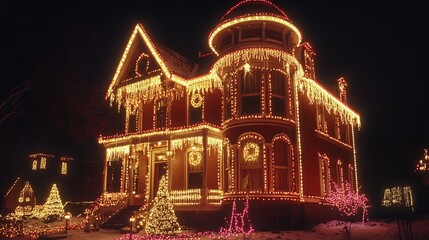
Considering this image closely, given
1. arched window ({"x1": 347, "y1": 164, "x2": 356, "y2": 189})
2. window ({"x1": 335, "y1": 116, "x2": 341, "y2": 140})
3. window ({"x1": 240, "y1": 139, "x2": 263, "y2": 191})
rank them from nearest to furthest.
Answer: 1. window ({"x1": 240, "y1": 139, "x2": 263, "y2": 191})
2. window ({"x1": 335, "y1": 116, "x2": 341, "y2": 140})
3. arched window ({"x1": 347, "y1": 164, "x2": 356, "y2": 189})

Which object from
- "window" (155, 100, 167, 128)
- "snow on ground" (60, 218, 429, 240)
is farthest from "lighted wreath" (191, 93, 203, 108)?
"snow on ground" (60, 218, 429, 240)

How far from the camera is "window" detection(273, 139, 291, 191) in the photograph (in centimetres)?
A: 1728

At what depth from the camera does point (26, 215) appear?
28.9m

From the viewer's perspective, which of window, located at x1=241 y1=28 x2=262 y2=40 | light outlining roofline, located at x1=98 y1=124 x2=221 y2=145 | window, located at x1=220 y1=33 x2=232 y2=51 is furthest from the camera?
light outlining roofline, located at x1=98 y1=124 x2=221 y2=145

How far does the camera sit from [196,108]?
21547 mm

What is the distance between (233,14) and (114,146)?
33.1ft

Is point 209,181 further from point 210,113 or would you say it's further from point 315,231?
point 315,231

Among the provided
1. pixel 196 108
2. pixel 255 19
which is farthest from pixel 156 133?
pixel 255 19

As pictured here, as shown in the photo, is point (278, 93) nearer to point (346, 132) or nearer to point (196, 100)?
point (196, 100)

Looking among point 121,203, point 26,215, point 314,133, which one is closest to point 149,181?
point 121,203

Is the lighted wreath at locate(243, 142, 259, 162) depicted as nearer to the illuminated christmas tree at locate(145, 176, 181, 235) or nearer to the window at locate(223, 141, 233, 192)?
the window at locate(223, 141, 233, 192)

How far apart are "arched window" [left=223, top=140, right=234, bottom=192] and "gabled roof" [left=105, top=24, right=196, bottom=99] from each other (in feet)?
17.1

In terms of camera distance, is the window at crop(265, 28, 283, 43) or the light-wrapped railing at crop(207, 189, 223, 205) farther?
the light-wrapped railing at crop(207, 189, 223, 205)

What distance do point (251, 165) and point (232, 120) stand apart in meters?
2.24
